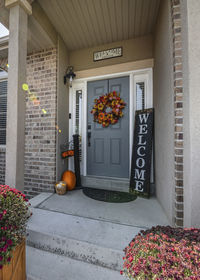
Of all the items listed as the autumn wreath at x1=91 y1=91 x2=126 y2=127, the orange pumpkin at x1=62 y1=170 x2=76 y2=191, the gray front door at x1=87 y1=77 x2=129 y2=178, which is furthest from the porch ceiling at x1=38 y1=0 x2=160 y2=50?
the orange pumpkin at x1=62 y1=170 x2=76 y2=191

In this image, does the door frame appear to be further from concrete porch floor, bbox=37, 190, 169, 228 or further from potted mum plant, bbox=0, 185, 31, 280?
potted mum plant, bbox=0, 185, 31, 280

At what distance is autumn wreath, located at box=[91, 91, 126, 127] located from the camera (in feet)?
8.56

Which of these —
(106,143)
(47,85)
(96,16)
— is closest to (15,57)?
(47,85)

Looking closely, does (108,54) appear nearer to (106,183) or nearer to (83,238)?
(106,183)

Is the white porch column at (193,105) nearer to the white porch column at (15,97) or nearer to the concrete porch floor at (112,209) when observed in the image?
the concrete porch floor at (112,209)

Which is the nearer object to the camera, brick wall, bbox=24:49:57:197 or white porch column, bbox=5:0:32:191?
white porch column, bbox=5:0:32:191

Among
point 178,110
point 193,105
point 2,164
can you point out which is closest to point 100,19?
point 178,110

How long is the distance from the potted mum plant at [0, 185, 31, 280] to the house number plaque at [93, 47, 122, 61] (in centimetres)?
268

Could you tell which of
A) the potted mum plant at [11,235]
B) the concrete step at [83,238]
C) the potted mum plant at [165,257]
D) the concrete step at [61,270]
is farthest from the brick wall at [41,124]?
the potted mum plant at [165,257]

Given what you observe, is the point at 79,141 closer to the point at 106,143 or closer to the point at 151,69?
the point at 106,143

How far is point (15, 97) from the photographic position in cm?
Result: 161

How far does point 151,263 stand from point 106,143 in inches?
85.8

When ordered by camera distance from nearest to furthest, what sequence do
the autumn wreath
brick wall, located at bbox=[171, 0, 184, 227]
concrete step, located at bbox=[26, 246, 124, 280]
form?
concrete step, located at bbox=[26, 246, 124, 280] < brick wall, located at bbox=[171, 0, 184, 227] < the autumn wreath

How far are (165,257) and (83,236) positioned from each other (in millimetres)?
927
